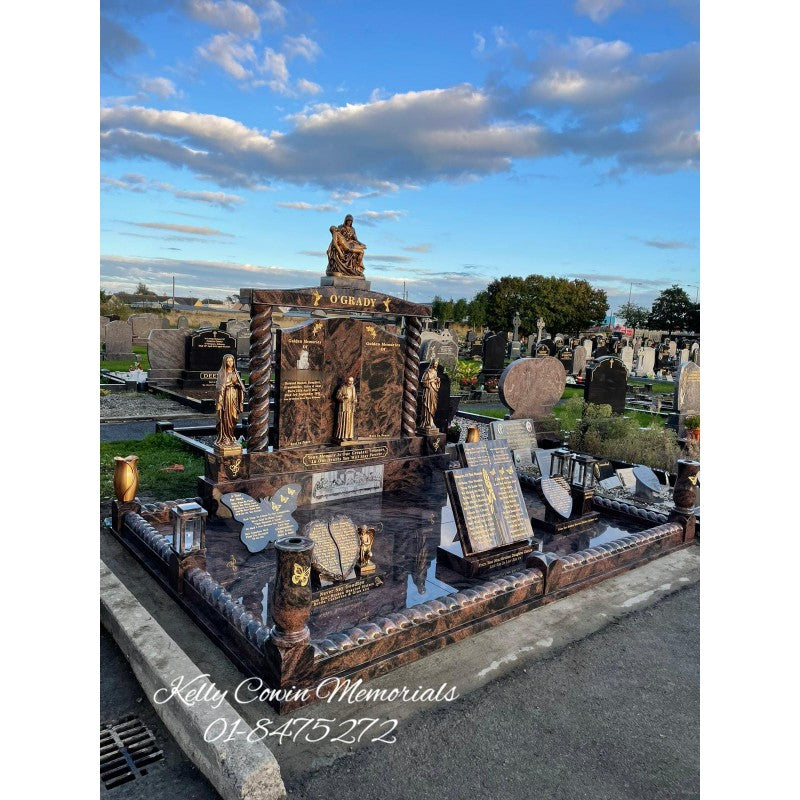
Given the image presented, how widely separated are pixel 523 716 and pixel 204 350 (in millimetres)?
17921

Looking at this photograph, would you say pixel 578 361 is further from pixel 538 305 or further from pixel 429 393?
pixel 538 305

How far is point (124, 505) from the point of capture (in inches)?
305

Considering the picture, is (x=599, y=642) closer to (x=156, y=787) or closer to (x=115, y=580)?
(x=156, y=787)

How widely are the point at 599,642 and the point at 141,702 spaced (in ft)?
Answer: 13.5

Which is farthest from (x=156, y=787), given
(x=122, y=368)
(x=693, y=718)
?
(x=122, y=368)

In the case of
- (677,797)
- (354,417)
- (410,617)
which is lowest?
(677,797)

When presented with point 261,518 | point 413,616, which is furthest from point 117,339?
point 413,616

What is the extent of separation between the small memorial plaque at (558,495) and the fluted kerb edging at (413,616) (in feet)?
7.65

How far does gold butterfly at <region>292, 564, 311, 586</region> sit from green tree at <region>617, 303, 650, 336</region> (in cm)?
8863

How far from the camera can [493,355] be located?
26.1 meters

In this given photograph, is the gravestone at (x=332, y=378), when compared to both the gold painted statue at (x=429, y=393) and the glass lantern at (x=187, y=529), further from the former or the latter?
the glass lantern at (x=187, y=529)

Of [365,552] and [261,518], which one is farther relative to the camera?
[261,518]

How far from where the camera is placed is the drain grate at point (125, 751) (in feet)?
13.0

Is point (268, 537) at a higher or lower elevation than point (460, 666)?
higher
